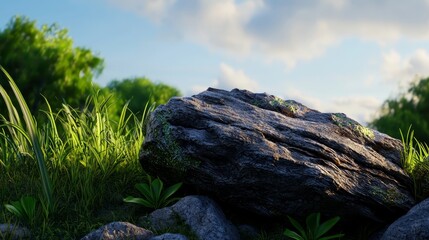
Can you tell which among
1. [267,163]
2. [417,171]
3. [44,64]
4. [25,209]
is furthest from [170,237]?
[44,64]

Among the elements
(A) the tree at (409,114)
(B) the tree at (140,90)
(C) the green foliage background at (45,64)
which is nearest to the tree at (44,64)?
(C) the green foliage background at (45,64)

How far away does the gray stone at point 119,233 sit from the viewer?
5.01 metres

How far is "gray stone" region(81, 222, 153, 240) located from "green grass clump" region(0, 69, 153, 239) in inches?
18.6

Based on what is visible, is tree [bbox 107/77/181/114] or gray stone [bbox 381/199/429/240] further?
tree [bbox 107/77/181/114]

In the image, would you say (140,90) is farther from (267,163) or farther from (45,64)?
(267,163)

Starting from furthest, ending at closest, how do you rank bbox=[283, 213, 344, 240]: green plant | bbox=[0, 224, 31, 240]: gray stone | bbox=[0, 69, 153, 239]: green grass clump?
bbox=[0, 69, 153, 239]: green grass clump < bbox=[283, 213, 344, 240]: green plant < bbox=[0, 224, 31, 240]: gray stone

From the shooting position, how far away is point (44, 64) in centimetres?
2164

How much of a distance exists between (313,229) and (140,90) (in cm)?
2659

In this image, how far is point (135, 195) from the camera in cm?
623

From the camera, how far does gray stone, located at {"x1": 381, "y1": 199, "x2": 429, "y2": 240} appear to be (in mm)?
4969

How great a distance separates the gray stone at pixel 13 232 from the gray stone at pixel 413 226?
3.67 metres

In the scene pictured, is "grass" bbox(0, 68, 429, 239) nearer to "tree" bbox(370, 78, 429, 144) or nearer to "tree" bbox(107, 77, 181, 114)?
"tree" bbox(370, 78, 429, 144)

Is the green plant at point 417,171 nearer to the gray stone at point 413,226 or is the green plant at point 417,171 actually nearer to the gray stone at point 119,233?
the gray stone at point 413,226

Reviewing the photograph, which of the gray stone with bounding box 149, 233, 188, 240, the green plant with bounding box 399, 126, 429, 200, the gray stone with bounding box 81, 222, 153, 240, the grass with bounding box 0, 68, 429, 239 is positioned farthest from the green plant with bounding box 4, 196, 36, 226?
the green plant with bounding box 399, 126, 429, 200
